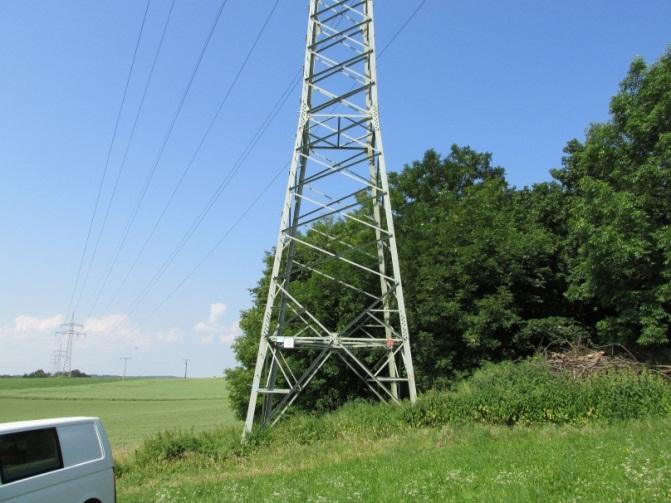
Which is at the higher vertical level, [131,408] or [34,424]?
[34,424]

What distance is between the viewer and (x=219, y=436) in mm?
15945

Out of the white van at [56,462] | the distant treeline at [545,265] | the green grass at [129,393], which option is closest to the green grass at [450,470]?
the white van at [56,462]

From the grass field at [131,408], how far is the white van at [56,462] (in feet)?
29.2

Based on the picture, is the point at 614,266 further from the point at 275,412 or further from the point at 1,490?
the point at 1,490

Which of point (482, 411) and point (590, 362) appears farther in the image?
point (590, 362)

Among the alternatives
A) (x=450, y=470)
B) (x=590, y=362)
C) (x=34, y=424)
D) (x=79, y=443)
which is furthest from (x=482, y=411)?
(x=34, y=424)

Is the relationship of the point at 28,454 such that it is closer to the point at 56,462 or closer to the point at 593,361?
the point at 56,462

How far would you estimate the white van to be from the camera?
21.6 feet

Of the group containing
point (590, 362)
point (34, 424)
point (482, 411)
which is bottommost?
point (482, 411)

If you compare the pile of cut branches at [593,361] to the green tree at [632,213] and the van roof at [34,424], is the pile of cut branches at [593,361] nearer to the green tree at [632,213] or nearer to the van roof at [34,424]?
the green tree at [632,213]

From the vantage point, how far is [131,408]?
52.1m

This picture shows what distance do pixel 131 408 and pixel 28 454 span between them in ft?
162

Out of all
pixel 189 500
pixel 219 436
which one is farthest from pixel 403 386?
pixel 189 500

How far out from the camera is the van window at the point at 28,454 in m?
6.54
